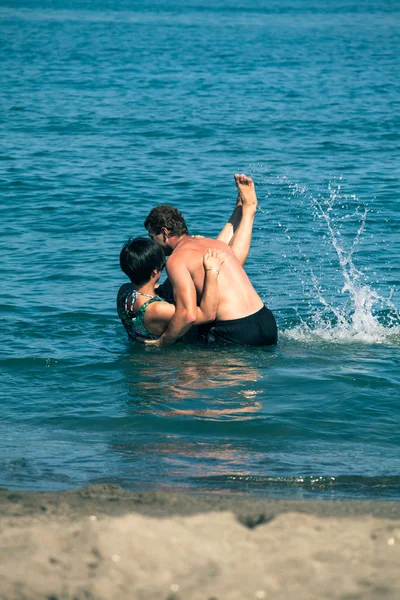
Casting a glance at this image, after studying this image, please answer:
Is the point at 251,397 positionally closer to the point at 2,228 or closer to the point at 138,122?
the point at 2,228

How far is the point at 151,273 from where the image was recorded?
8133 mm

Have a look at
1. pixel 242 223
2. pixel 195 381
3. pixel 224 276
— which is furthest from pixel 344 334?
pixel 195 381

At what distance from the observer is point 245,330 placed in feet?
27.0

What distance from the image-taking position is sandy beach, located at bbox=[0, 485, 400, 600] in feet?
12.6

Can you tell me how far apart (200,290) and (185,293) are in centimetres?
27

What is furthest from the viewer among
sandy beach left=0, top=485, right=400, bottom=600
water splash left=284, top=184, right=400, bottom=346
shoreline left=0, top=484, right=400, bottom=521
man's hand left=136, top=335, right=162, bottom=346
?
water splash left=284, top=184, right=400, bottom=346

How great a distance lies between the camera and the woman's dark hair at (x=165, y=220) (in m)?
7.92

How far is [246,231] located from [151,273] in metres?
1.22

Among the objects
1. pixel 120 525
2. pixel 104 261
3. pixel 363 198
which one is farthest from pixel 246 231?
pixel 363 198

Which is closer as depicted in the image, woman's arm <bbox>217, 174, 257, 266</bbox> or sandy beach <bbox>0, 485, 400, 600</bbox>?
sandy beach <bbox>0, 485, 400, 600</bbox>

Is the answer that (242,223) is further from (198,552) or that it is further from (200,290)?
(198,552)

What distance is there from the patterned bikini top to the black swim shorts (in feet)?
1.67

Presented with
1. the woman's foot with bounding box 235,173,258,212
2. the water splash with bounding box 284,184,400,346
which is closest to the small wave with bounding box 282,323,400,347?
the water splash with bounding box 284,184,400,346

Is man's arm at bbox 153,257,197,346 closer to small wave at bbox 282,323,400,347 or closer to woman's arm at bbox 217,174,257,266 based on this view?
woman's arm at bbox 217,174,257,266
